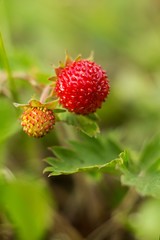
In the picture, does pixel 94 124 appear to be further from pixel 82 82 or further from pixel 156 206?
pixel 156 206

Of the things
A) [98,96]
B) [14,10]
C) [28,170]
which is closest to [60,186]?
[28,170]

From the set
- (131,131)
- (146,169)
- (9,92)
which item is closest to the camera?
(146,169)

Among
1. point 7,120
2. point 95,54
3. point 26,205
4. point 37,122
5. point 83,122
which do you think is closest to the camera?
point 26,205

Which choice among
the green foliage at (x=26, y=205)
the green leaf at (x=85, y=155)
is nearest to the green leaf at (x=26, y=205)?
the green foliage at (x=26, y=205)

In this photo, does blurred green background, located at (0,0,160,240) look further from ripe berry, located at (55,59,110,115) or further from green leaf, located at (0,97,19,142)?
ripe berry, located at (55,59,110,115)

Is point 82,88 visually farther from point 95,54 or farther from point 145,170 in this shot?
point 95,54

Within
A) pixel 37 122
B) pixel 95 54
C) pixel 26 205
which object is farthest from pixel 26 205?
pixel 95 54
